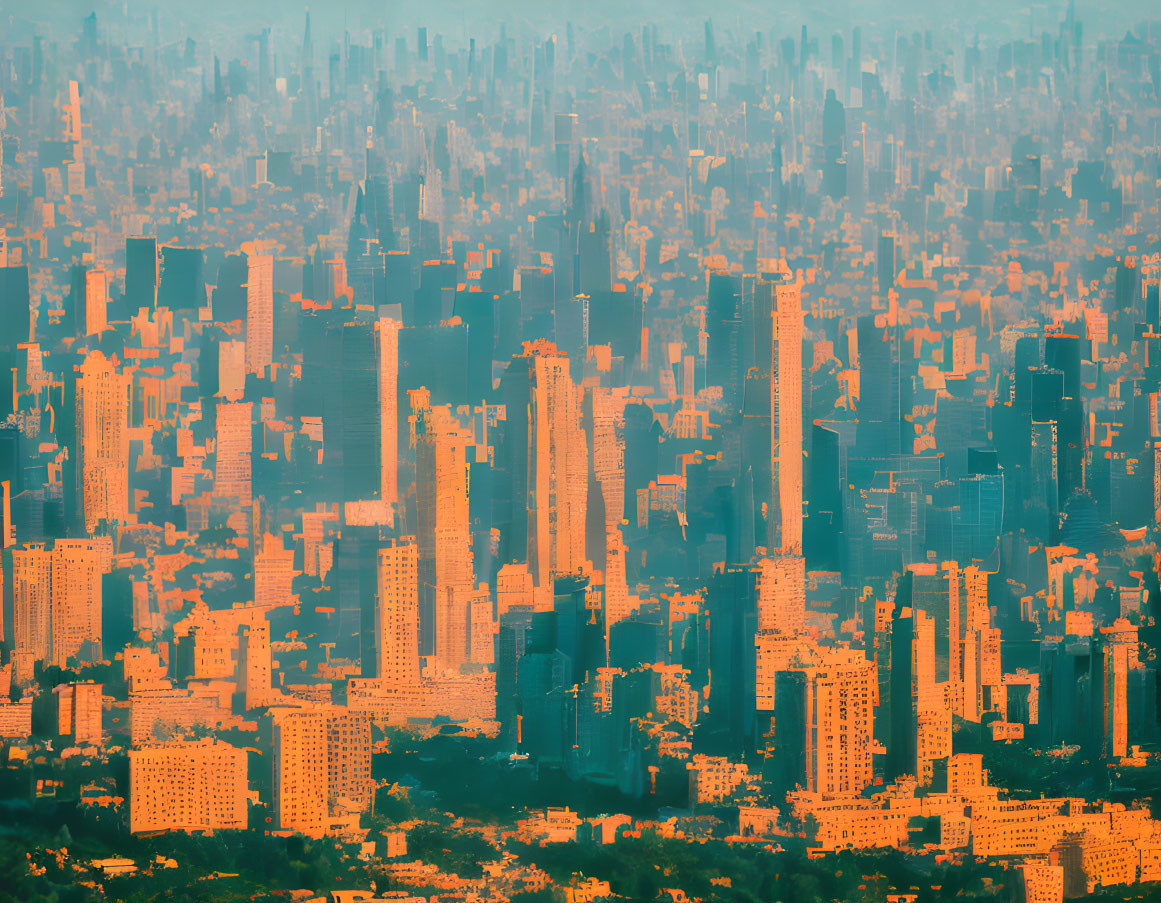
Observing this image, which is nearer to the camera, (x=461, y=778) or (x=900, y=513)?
(x=461, y=778)

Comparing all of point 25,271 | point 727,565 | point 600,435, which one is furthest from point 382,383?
point 727,565

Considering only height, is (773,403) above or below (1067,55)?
below

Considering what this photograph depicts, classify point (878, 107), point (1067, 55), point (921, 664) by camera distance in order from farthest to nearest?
point (878, 107) < point (1067, 55) < point (921, 664)

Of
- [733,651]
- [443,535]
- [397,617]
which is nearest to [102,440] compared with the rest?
[443,535]

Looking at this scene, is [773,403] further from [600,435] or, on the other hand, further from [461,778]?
[461,778]

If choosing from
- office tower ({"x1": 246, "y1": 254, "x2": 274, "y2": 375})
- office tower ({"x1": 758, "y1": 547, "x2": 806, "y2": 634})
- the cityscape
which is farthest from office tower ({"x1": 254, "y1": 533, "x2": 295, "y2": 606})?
office tower ({"x1": 758, "y1": 547, "x2": 806, "y2": 634})
